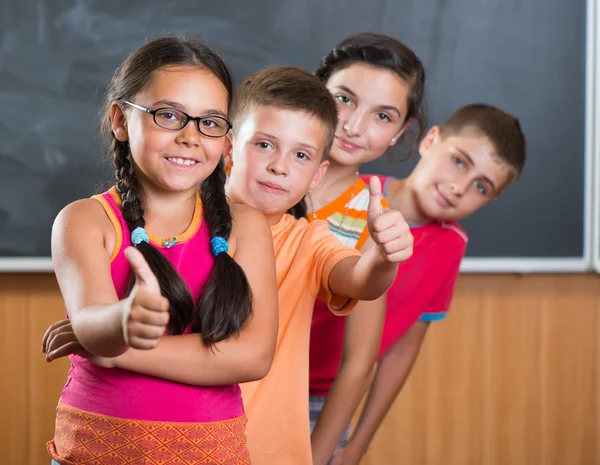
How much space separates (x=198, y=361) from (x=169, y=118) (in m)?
0.36

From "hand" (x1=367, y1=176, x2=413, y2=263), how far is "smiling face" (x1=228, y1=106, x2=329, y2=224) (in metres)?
0.26

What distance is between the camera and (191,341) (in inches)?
43.5

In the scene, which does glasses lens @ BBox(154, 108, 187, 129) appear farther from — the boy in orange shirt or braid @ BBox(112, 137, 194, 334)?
the boy in orange shirt

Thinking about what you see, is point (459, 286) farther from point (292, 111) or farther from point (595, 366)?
point (292, 111)

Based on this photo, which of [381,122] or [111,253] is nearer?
[111,253]

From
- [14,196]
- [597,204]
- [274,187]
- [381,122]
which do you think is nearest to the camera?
[274,187]

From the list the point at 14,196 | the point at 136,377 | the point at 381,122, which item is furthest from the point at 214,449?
the point at 14,196

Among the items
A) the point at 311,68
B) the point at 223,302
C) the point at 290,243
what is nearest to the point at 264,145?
the point at 290,243

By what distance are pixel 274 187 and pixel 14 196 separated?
1.46 metres

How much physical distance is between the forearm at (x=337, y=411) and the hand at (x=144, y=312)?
0.82 metres

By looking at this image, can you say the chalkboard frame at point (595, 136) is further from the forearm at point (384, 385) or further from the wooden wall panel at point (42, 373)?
the wooden wall panel at point (42, 373)

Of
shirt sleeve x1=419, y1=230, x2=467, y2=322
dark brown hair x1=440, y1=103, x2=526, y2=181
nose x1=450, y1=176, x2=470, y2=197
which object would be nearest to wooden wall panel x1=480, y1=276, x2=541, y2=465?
shirt sleeve x1=419, y1=230, x2=467, y2=322

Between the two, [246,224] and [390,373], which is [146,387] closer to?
[246,224]

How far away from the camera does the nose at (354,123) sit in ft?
5.72
